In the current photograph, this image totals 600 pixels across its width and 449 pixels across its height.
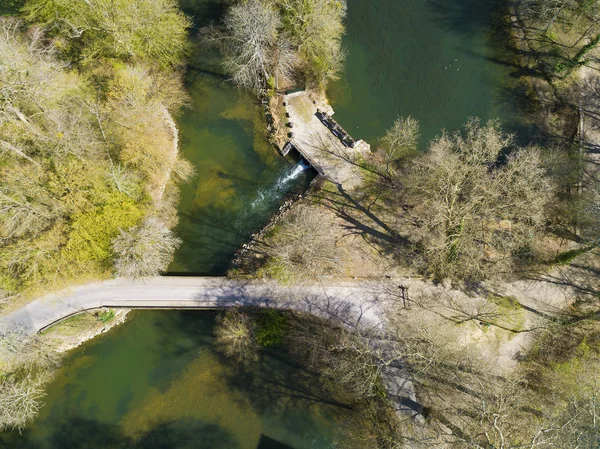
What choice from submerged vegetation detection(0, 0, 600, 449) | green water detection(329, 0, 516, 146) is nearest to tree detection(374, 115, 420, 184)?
submerged vegetation detection(0, 0, 600, 449)

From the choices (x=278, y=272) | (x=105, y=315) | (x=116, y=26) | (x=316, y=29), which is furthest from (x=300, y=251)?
(x=116, y=26)

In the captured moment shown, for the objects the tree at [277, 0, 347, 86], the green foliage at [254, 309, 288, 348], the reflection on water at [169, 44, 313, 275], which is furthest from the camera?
the reflection on water at [169, 44, 313, 275]

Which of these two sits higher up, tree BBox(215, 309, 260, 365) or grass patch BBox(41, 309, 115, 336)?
tree BBox(215, 309, 260, 365)

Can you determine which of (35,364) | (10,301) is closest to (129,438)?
(35,364)

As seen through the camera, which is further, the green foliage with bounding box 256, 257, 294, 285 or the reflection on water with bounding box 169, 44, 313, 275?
the reflection on water with bounding box 169, 44, 313, 275

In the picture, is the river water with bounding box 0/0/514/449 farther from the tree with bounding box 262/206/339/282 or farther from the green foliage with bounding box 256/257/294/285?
the green foliage with bounding box 256/257/294/285

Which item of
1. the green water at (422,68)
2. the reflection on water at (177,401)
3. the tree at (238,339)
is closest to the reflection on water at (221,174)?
the tree at (238,339)
